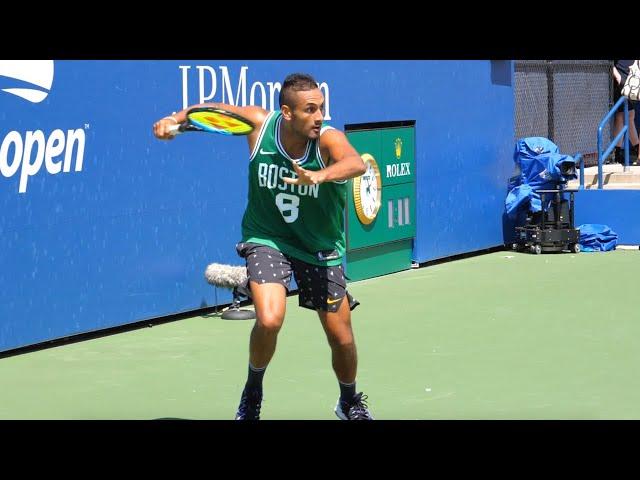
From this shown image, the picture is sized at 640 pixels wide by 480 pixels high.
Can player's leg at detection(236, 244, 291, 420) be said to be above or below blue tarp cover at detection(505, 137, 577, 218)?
below

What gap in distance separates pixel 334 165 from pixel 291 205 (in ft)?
1.62

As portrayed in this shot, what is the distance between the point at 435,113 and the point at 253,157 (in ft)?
25.4

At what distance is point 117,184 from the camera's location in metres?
11.0

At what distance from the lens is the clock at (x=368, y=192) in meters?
13.7

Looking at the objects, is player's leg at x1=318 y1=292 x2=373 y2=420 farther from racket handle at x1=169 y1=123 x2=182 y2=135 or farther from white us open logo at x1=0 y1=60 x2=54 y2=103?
white us open logo at x1=0 y1=60 x2=54 y2=103

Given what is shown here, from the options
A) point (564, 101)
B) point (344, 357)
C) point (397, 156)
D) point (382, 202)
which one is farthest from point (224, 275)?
point (564, 101)

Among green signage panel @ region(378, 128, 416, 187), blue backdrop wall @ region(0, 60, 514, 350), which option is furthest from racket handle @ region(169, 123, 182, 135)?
green signage panel @ region(378, 128, 416, 187)

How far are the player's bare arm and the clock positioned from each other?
6073mm

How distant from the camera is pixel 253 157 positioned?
7.62 meters

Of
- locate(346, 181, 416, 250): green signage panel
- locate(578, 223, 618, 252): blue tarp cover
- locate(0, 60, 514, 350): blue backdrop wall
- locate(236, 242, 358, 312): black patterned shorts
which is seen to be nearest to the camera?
locate(236, 242, 358, 312): black patterned shorts

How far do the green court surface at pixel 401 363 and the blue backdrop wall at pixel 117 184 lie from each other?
353mm

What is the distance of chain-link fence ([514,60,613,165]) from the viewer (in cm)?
1750

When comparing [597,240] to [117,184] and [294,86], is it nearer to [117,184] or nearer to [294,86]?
[117,184]
